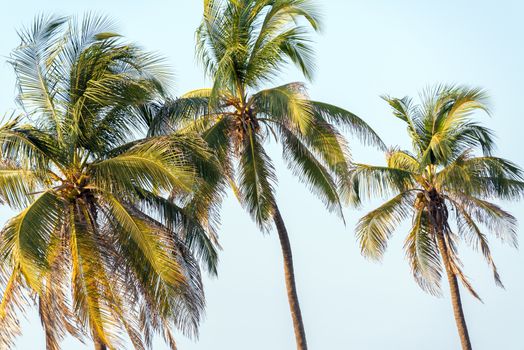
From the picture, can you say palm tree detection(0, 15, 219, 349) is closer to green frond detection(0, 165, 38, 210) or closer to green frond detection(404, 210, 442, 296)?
green frond detection(0, 165, 38, 210)

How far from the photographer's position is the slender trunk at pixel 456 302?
39.5m

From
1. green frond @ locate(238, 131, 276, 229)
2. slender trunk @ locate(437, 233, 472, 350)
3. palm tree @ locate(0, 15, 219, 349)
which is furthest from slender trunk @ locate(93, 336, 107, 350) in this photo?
slender trunk @ locate(437, 233, 472, 350)

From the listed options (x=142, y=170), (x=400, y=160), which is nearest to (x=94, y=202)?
(x=142, y=170)

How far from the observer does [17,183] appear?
29516 millimetres

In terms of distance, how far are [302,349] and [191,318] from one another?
6.14 meters

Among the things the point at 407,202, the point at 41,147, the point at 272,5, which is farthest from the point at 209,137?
the point at 407,202

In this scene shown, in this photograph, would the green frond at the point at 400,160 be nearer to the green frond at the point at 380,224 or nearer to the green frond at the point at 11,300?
the green frond at the point at 380,224

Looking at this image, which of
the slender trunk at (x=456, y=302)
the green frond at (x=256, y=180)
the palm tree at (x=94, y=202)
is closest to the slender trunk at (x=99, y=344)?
the palm tree at (x=94, y=202)

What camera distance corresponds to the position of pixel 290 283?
115 feet

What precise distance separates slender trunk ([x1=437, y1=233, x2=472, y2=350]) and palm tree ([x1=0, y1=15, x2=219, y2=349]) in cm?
1054

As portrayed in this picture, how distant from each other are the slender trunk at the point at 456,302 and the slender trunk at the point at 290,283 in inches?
237

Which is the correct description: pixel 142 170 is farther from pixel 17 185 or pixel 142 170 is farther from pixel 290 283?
pixel 290 283

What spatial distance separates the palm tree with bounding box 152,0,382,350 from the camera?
111ft

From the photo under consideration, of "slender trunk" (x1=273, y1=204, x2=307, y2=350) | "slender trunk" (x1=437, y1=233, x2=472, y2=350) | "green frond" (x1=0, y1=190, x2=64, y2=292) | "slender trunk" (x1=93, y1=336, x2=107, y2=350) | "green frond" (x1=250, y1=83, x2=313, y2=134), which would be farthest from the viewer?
"slender trunk" (x1=437, y1=233, x2=472, y2=350)
